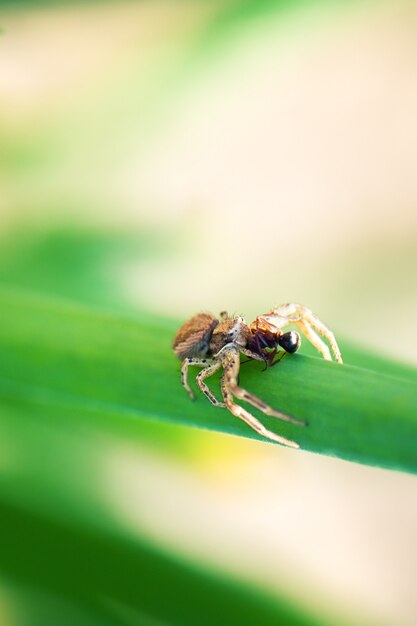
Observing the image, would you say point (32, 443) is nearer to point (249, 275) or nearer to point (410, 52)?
point (249, 275)

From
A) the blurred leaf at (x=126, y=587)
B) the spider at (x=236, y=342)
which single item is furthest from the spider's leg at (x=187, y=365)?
the blurred leaf at (x=126, y=587)

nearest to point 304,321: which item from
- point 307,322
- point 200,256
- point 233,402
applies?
point 307,322

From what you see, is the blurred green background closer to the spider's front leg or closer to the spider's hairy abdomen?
the spider's hairy abdomen

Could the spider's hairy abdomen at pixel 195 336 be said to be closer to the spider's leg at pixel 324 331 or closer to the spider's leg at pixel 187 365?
the spider's leg at pixel 187 365

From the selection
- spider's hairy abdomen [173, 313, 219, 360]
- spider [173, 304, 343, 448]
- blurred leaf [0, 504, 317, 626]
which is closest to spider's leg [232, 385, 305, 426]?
spider [173, 304, 343, 448]

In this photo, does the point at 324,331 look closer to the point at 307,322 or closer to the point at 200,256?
the point at 307,322

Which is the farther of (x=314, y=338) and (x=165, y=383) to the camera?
(x=314, y=338)

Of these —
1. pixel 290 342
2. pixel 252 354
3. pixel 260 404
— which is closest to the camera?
pixel 260 404
